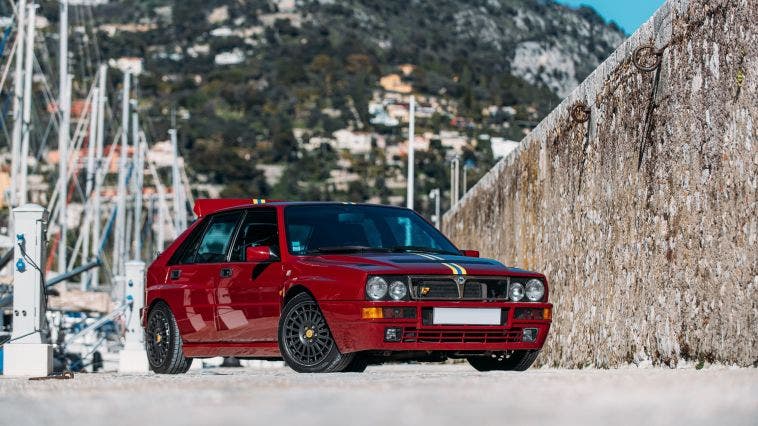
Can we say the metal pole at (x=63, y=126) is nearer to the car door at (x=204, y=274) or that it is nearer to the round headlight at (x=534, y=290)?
the car door at (x=204, y=274)

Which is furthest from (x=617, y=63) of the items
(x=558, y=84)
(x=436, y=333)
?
(x=558, y=84)

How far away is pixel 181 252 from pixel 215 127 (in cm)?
10821

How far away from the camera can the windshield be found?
1170 cm

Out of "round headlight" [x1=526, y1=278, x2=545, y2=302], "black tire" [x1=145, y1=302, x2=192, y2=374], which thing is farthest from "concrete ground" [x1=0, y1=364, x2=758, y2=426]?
"black tire" [x1=145, y1=302, x2=192, y2=374]

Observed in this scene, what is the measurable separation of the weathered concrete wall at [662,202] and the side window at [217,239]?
3314 millimetres

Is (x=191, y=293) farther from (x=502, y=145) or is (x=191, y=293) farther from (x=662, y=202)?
(x=502, y=145)

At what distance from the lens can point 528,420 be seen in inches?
244

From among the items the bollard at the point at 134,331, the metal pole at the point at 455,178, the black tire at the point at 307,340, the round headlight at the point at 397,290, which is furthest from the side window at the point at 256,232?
the metal pole at the point at 455,178

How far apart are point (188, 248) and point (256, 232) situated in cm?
104

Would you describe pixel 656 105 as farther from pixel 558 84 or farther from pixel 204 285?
pixel 558 84

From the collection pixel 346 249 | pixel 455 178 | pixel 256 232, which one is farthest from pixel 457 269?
pixel 455 178

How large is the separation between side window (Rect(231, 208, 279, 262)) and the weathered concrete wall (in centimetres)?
299

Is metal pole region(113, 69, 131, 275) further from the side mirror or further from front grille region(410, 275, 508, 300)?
front grille region(410, 275, 508, 300)

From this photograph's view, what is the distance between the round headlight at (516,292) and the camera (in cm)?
1117
